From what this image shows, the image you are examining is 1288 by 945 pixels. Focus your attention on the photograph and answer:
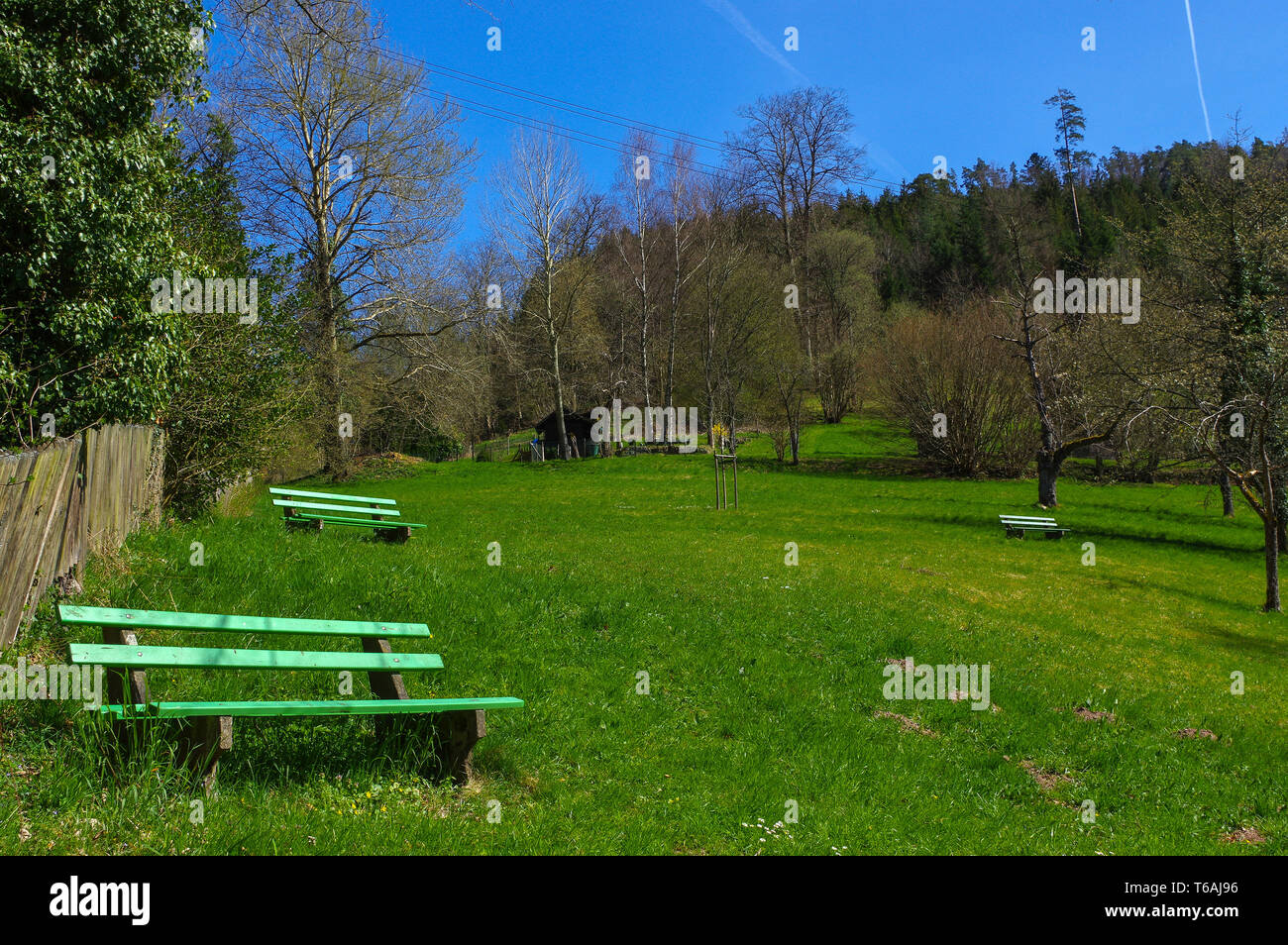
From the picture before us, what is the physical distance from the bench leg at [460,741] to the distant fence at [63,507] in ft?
9.12

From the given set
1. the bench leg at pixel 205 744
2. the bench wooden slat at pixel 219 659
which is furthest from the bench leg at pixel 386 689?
the bench leg at pixel 205 744

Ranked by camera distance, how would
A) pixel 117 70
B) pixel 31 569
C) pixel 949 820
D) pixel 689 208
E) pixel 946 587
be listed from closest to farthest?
pixel 31 569 < pixel 949 820 < pixel 117 70 < pixel 946 587 < pixel 689 208

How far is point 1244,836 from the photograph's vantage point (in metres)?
6.85

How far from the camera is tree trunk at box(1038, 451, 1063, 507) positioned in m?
29.5

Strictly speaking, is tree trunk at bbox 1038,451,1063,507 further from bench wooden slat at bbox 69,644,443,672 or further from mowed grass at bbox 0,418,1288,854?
bench wooden slat at bbox 69,644,443,672

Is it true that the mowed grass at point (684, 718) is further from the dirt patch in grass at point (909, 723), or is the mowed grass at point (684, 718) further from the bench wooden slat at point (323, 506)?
the bench wooden slat at point (323, 506)

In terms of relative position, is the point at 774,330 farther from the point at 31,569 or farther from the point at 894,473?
the point at 31,569

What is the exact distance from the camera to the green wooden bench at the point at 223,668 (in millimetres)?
4012

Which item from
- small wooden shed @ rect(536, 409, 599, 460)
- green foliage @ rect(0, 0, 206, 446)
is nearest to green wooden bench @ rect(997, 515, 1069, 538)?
green foliage @ rect(0, 0, 206, 446)

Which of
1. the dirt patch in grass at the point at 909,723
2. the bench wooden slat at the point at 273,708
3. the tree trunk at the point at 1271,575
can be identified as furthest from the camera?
the tree trunk at the point at 1271,575
